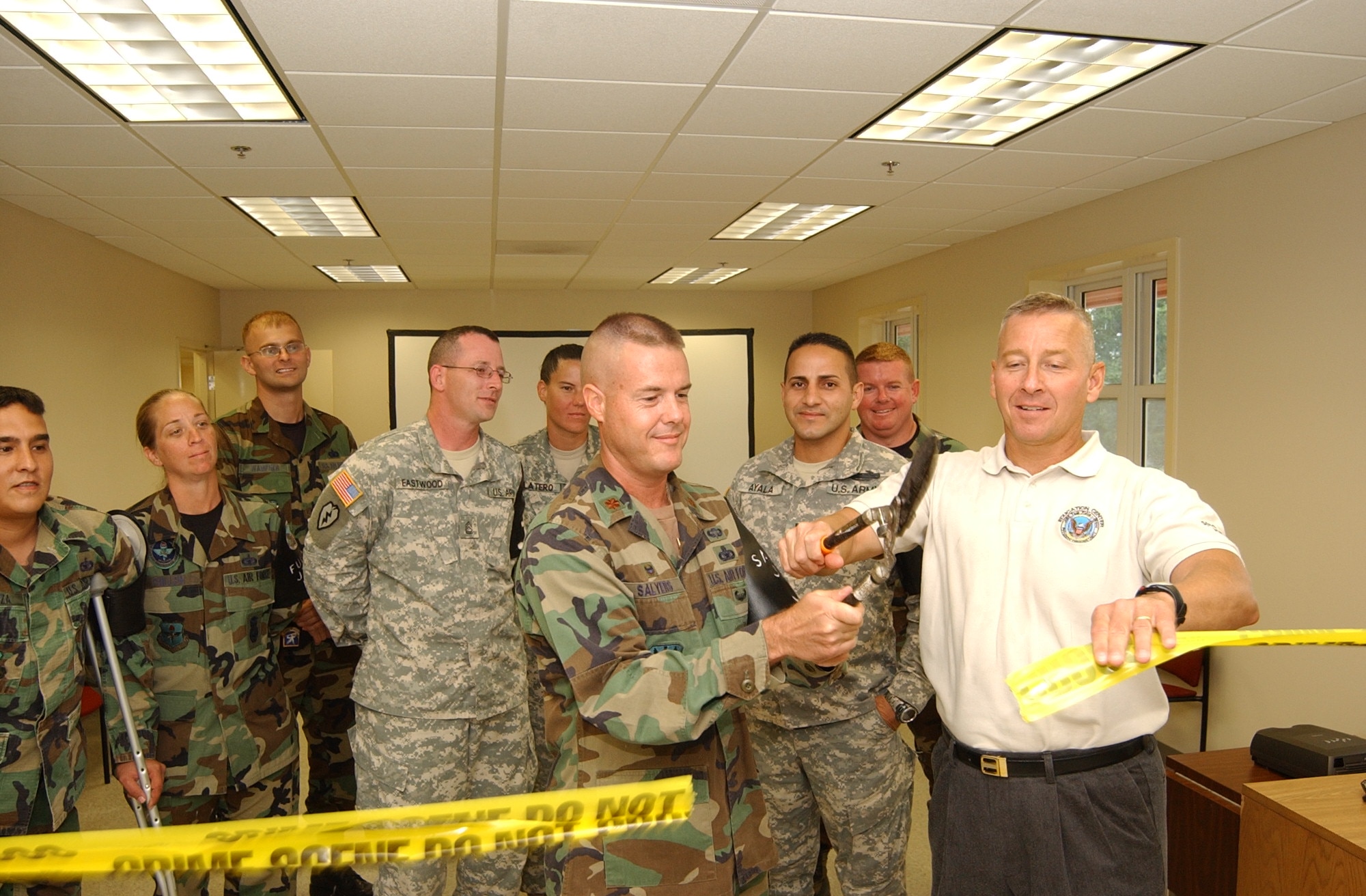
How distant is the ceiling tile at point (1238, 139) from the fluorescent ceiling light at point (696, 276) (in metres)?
4.18

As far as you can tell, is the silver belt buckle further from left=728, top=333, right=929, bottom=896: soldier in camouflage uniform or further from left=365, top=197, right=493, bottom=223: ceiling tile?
left=365, top=197, right=493, bottom=223: ceiling tile

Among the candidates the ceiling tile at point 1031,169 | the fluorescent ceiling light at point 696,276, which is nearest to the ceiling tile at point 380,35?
the ceiling tile at point 1031,169

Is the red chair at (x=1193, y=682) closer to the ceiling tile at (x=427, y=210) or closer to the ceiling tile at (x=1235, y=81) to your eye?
the ceiling tile at (x=1235, y=81)

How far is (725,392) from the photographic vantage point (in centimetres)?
816

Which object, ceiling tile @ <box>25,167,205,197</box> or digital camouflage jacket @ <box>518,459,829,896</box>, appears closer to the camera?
digital camouflage jacket @ <box>518,459,829,896</box>

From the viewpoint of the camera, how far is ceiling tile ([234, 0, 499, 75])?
2449 millimetres

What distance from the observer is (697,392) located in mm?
8023

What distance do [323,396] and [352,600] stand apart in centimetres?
705

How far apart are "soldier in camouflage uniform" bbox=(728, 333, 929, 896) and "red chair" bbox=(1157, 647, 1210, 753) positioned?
2.38 meters

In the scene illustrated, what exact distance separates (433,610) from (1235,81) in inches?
130

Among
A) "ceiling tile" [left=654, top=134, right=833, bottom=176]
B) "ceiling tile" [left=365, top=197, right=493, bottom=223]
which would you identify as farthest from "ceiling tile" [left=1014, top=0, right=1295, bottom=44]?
"ceiling tile" [left=365, top=197, right=493, bottom=223]

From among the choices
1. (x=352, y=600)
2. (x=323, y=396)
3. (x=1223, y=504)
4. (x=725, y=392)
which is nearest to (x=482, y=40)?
(x=352, y=600)

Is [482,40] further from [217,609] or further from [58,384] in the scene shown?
[58,384]

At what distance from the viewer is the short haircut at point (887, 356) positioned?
3422 mm
